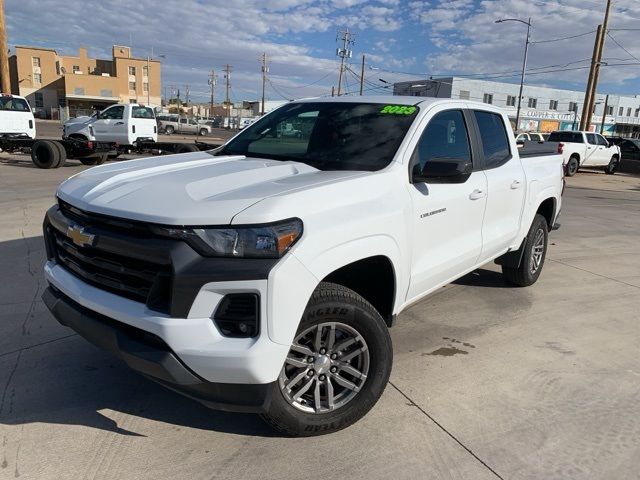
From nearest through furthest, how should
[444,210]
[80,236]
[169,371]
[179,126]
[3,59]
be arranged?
[169,371]
[80,236]
[444,210]
[3,59]
[179,126]

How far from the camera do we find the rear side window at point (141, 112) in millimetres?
18497

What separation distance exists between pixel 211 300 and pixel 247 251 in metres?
0.27

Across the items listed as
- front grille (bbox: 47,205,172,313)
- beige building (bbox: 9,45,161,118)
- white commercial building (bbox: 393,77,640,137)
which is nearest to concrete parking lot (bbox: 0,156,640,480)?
front grille (bbox: 47,205,172,313)

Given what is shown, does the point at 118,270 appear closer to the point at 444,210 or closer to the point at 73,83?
the point at 444,210

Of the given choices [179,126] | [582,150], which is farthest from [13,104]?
[179,126]

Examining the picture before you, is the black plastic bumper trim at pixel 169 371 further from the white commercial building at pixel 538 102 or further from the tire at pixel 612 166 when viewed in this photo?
the white commercial building at pixel 538 102

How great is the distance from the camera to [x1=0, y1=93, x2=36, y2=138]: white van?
1647cm

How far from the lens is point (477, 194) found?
4008 mm

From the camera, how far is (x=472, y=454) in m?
2.80

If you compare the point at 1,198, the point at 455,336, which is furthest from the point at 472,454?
the point at 1,198

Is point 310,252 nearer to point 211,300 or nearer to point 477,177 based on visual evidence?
point 211,300

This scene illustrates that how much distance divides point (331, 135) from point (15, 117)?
16.6 metres

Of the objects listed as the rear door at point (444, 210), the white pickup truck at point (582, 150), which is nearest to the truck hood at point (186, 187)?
the rear door at point (444, 210)

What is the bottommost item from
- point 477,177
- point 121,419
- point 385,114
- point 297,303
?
point 121,419
